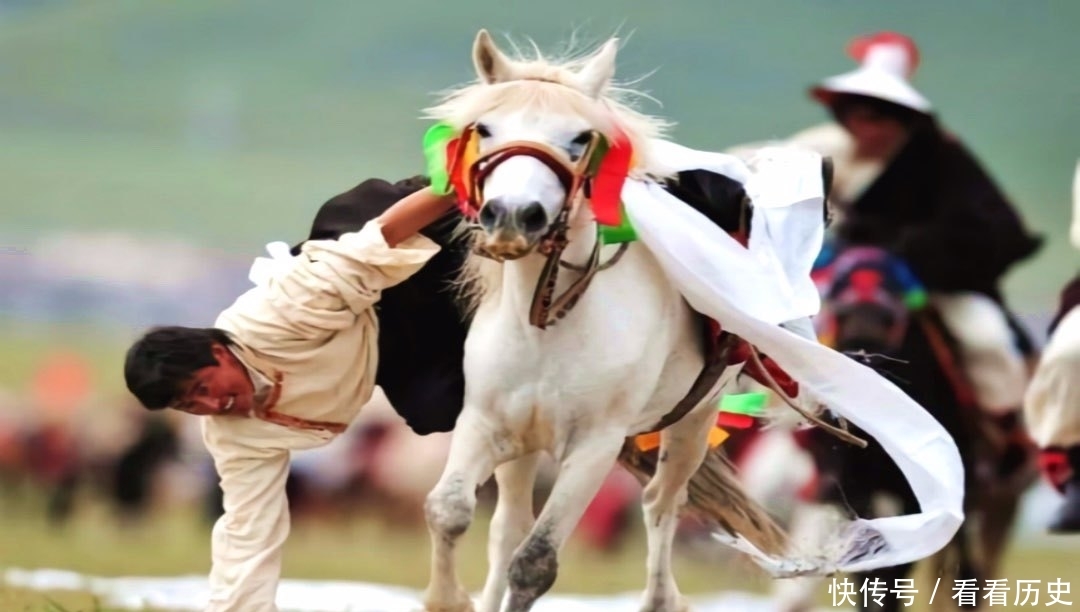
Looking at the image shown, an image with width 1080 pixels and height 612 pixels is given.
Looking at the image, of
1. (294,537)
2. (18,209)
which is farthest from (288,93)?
(294,537)

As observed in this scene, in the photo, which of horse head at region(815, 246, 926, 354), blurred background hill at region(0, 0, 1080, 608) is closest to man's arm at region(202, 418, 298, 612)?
horse head at region(815, 246, 926, 354)

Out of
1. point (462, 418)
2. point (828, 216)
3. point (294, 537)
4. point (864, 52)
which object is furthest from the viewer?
point (294, 537)

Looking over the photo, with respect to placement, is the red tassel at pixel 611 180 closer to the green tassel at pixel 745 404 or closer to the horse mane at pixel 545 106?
the horse mane at pixel 545 106

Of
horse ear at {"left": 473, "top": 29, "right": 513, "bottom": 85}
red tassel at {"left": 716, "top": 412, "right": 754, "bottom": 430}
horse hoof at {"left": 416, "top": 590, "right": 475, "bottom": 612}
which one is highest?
horse ear at {"left": 473, "top": 29, "right": 513, "bottom": 85}

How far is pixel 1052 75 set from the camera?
13141 millimetres

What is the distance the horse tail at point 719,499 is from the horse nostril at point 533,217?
1.82m

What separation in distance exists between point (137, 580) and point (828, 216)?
12.7 feet

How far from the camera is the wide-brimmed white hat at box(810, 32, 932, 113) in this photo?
807 cm

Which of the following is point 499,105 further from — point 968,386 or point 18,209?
point 18,209

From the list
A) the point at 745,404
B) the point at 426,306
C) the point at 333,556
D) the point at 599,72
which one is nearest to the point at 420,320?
the point at 426,306

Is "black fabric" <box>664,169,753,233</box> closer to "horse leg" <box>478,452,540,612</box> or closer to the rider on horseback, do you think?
"horse leg" <box>478,452,540,612</box>

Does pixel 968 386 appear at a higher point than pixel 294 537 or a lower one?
higher

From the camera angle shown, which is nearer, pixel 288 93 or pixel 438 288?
pixel 438 288

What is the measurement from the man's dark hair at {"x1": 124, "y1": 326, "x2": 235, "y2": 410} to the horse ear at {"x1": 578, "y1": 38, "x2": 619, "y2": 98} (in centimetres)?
104
